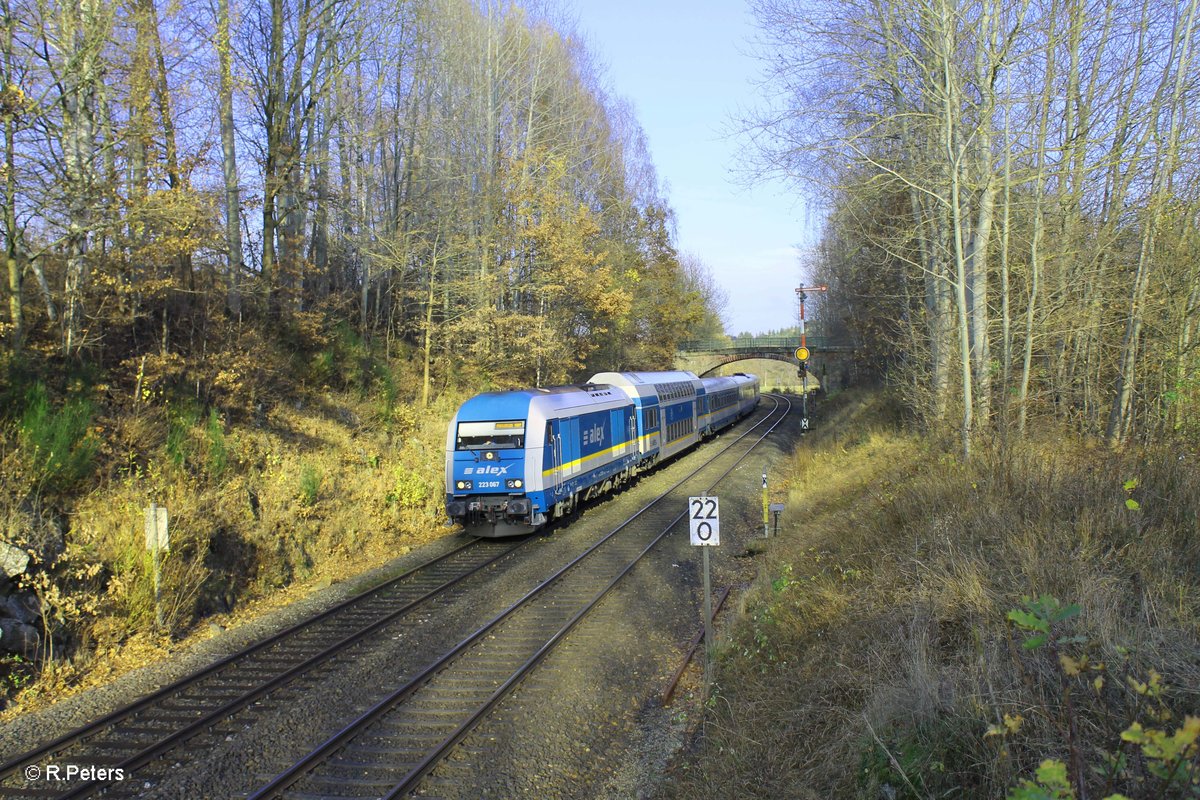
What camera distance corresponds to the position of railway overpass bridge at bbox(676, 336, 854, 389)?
160 ft

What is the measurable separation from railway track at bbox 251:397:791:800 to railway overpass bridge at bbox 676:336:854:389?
110ft

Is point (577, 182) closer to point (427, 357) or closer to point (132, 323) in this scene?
point (427, 357)

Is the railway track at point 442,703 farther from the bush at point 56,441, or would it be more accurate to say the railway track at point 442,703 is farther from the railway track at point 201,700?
the bush at point 56,441

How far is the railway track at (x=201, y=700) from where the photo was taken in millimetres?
5984

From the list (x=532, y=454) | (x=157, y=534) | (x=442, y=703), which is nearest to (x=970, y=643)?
(x=442, y=703)

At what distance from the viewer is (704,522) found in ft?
26.1

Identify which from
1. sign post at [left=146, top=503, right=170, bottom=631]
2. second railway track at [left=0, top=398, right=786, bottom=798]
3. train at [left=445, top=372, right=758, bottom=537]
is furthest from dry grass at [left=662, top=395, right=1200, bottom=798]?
sign post at [left=146, top=503, right=170, bottom=631]

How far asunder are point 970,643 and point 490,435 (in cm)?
1013

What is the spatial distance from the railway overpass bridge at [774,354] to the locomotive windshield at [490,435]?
3047cm

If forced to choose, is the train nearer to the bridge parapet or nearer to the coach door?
the coach door

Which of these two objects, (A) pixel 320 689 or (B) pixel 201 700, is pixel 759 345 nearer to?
(A) pixel 320 689

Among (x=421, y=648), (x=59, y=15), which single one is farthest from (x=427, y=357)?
(x=421, y=648)

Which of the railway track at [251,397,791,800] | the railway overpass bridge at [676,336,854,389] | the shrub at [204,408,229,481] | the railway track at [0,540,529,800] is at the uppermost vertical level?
the railway overpass bridge at [676,336,854,389]

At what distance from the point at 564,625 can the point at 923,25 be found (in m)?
10.9
